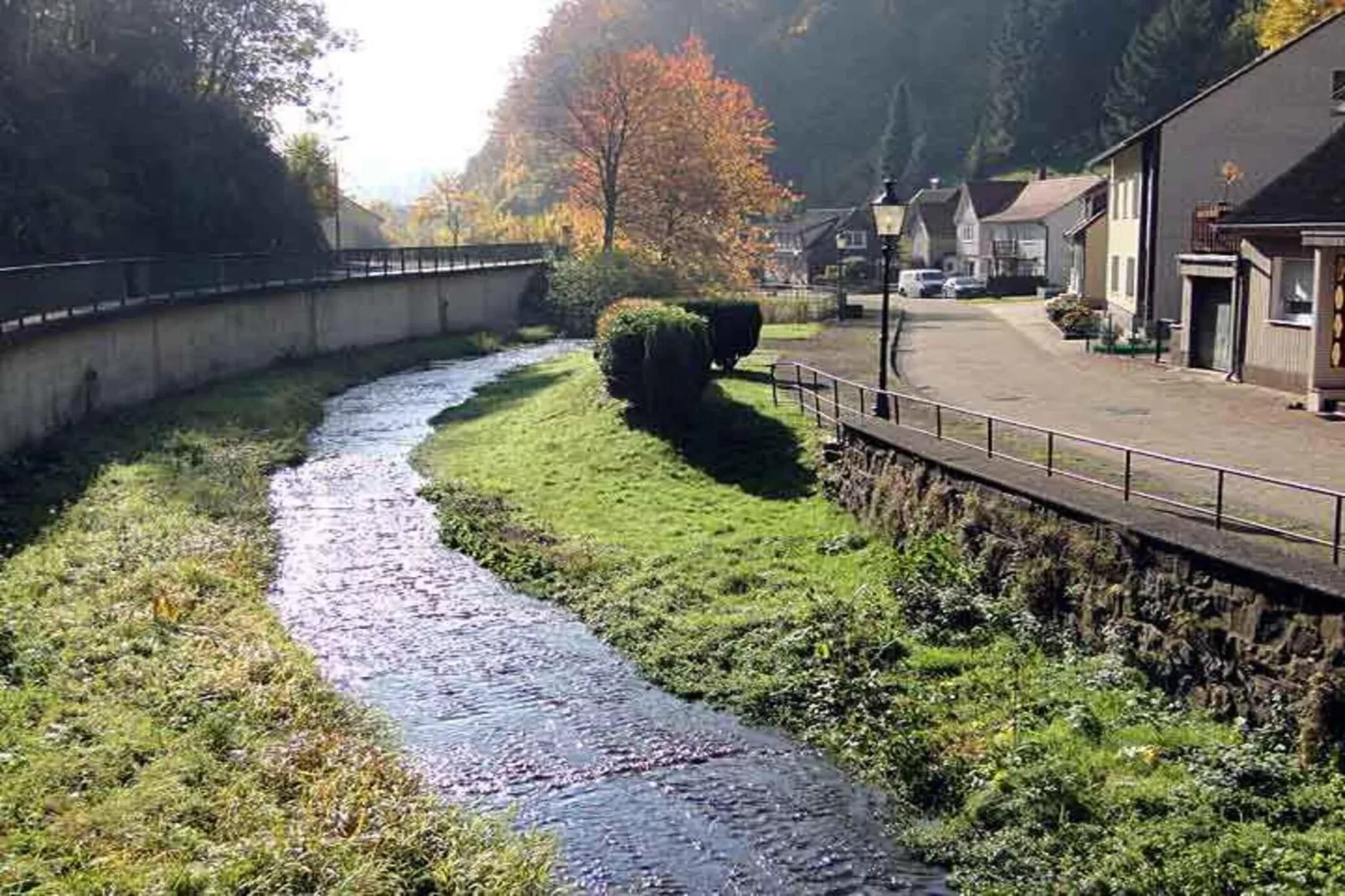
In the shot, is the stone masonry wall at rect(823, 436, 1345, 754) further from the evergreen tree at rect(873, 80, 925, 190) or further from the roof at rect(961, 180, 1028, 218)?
the evergreen tree at rect(873, 80, 925, 190)

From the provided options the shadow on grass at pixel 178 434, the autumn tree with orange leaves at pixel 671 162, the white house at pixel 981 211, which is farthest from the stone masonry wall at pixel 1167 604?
the white house at pixel 981 211

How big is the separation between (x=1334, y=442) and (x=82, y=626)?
61.4ft

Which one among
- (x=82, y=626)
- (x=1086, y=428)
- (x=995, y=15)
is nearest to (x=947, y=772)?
(x=82, y=626)

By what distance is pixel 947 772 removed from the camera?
12.0m

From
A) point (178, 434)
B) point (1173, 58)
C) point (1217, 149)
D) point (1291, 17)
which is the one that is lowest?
point (178, 434)

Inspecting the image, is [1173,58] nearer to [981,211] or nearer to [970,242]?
[981,211]

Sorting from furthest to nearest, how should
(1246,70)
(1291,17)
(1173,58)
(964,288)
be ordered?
(1173,58) < (964,288) < (1291,17) < (1246,70)

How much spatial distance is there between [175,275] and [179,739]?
26225 millimetres

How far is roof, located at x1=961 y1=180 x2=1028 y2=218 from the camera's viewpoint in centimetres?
8862

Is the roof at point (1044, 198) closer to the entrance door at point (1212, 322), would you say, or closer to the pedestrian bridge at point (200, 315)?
the pedestrian bridge at point (200, 315)

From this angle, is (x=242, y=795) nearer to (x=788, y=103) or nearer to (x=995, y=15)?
(x=788, y=103)

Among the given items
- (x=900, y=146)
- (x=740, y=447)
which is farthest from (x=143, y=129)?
(x=900, y=146)

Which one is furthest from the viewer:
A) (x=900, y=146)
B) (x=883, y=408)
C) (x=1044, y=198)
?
(x=900, y=146)

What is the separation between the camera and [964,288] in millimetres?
71562
